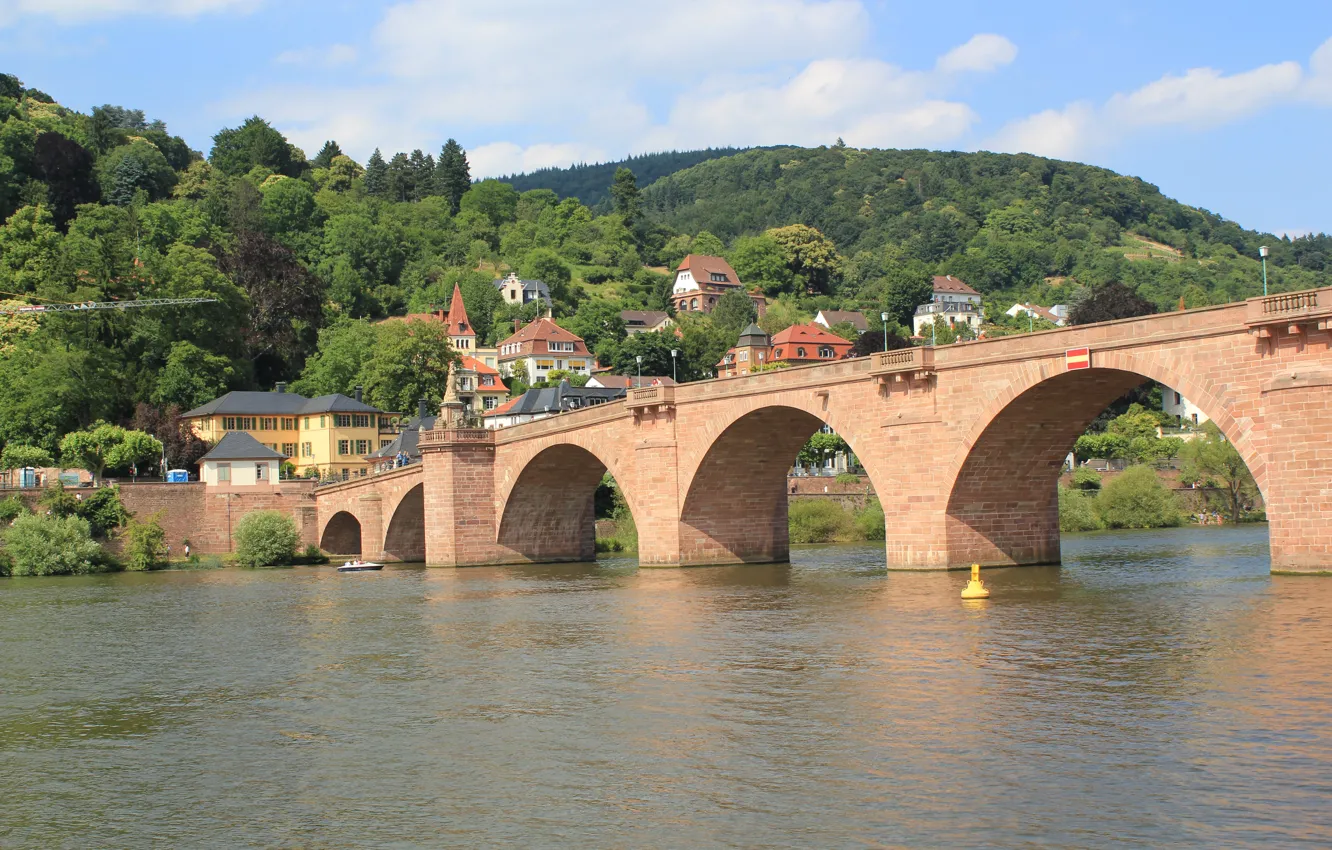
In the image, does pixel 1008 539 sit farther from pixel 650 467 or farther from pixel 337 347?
pixel 337 347

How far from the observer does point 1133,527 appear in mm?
71250

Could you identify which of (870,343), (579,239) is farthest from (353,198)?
(870,343)

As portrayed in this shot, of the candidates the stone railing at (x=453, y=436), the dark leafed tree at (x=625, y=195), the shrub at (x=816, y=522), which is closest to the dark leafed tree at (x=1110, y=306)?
the shrub at (x=816, y=522)

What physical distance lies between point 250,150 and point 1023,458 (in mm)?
132296

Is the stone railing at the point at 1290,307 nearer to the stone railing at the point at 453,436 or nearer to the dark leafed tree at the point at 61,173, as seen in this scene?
the stone railing at the point at 453,436

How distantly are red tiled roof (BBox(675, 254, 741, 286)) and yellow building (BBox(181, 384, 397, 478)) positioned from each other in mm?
84243

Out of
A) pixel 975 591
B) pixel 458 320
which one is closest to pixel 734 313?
pixel 458 320

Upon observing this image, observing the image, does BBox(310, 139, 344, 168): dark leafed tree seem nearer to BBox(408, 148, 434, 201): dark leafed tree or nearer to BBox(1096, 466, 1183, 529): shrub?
BBox(408, 148, 434, 201): dark leafed tree

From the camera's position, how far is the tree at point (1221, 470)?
7075cm

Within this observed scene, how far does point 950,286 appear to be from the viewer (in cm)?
16588

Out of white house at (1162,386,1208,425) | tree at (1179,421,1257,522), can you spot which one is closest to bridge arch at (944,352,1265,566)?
tree at (1179,421,1257,522)

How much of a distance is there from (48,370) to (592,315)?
67935mm

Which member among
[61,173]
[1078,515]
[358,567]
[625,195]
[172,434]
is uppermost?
[625,195]

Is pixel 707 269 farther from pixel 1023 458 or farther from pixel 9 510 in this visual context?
pixel 1023 458
